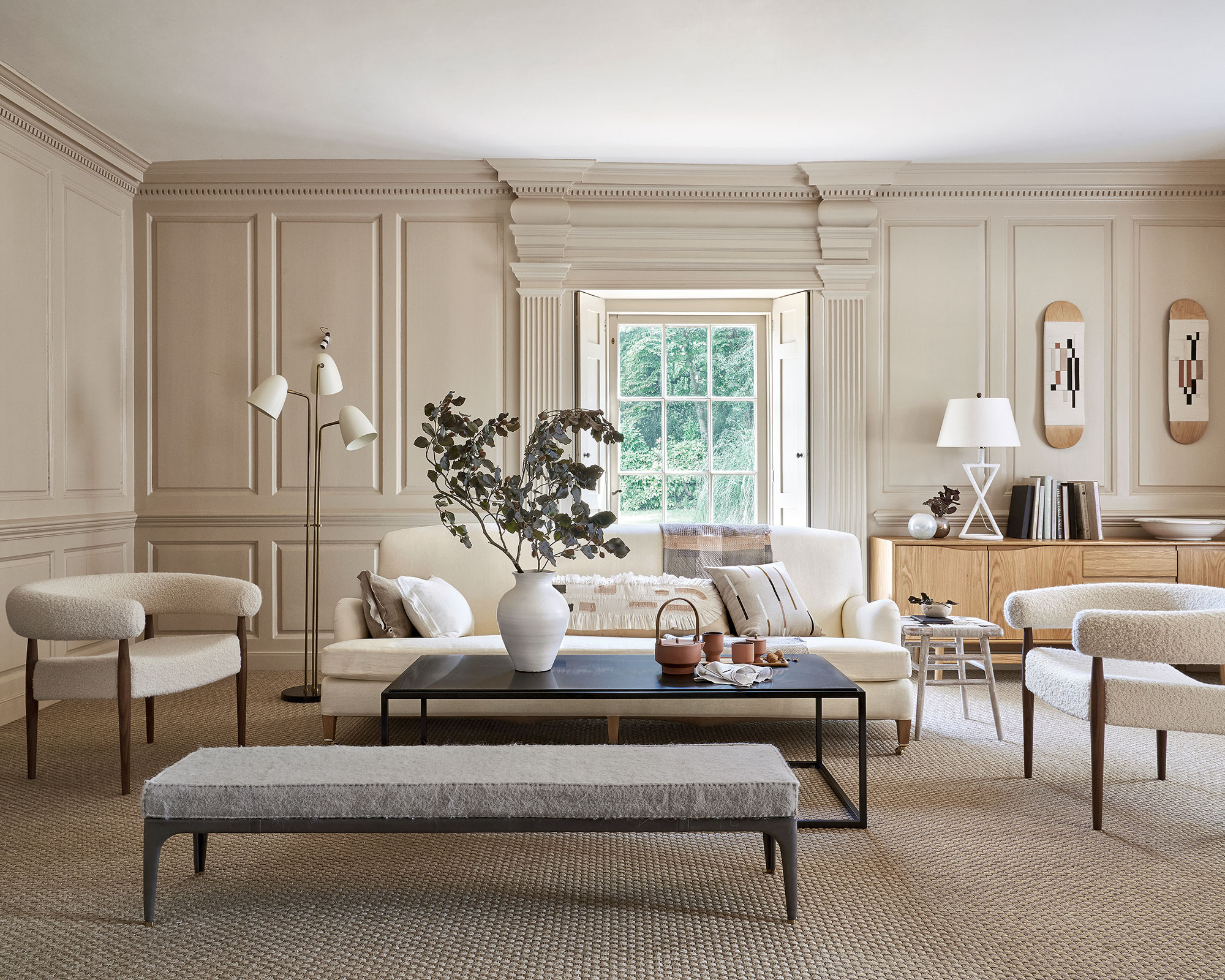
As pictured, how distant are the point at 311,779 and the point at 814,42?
316 centimetres

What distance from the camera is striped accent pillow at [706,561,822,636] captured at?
355cm

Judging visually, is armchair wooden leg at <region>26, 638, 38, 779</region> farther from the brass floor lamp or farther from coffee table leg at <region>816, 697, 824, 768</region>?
coffee table leg at <region>816, 697, 824, 768</region>

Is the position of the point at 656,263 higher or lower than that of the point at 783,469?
higher

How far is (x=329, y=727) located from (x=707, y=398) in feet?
9.92

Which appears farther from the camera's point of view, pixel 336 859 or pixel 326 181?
pixel 326 181

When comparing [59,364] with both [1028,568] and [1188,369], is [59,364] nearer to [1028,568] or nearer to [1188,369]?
[1028,568]

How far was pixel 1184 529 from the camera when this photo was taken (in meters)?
4.46

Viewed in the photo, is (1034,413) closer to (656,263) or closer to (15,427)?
(656,263)

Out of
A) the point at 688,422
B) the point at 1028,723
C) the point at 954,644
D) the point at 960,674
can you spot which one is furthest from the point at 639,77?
the point at 1028,723

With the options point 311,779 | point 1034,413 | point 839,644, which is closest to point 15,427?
point 311,779

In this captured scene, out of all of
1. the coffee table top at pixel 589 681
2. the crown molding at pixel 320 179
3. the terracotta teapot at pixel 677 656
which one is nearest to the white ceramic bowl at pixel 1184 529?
the coffee table top at pixel 589 681

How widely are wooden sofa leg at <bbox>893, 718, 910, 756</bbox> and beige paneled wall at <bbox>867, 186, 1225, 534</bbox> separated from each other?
5.78ft

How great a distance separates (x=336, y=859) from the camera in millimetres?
2289

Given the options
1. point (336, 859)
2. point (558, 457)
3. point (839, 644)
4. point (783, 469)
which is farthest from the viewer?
point (783, 469)
